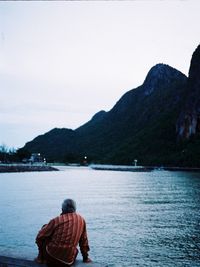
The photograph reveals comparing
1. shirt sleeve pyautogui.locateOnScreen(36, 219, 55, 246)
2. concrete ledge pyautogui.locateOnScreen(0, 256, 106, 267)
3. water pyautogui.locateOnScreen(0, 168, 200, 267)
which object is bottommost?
water pyautogui.locateOnScreen(0, 168, 200, 267)

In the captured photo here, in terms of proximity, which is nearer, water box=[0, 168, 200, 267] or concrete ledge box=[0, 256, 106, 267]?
concrete ledge box=[0, 256, 106, 267]

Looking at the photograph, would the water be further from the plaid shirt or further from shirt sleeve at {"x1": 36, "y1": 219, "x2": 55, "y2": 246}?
the plaid shirt

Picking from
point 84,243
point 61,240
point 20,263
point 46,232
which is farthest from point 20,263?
point 84,243

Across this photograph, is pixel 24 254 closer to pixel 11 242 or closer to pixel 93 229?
pixel 11 242

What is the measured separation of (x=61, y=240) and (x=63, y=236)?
76 mm

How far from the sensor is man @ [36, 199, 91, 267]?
613 centimetres

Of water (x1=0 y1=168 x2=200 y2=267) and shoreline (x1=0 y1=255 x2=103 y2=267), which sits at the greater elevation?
shoreline (x1=0 y1=255 x2=103 y2=267)

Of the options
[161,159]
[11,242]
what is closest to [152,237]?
[11,242]

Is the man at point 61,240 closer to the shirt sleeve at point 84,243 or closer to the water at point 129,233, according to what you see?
the shirt sleeve at point 84,243

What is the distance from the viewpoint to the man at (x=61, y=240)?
6129mm

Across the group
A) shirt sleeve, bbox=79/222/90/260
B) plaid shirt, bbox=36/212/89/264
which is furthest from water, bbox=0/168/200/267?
shirt sleeve, bbox=79/222/90/260

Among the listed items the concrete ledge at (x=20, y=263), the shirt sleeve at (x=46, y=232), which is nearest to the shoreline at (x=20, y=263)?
the concrete ledge at (x=20, y=263)

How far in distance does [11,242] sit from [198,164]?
491ft

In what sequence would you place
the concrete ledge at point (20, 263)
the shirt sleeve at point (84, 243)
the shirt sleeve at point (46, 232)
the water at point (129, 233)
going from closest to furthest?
the concrete ledge at point (20, 263) < the shirt sleeve at point (46, 232) < the shirt sleeve at point (84, 243) < the water at point (129, 233)
